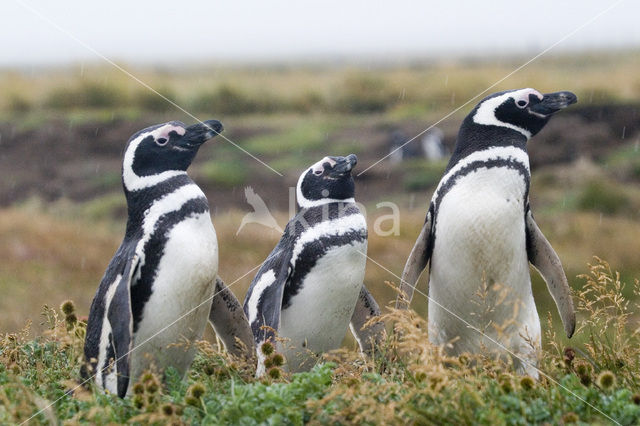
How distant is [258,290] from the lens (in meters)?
3.85

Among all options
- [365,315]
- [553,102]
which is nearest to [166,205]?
[365,315]

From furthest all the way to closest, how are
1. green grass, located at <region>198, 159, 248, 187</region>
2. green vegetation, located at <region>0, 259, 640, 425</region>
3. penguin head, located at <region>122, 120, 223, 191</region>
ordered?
green grass, located at <region>198, 159, 248, 187</region>
penguin head, located at <region>122, 120, 223, 191</region>
green vegetation, located at <region>0, 259, 640, 425</region>

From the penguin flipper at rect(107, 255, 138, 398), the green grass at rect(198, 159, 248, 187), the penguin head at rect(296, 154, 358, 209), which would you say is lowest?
the green grass at rect(198, 159, 248, 187)

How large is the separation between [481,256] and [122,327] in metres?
1.66

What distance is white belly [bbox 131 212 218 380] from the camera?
3449 millimetres

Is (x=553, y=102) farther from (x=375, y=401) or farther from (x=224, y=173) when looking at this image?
(x=224, y=173)

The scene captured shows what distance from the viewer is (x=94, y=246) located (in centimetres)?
1181

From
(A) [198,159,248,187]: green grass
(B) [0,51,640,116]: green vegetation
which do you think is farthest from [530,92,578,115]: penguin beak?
(B) [0,51,640,116]: green vegetation

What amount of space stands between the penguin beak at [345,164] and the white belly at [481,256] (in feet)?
1.61

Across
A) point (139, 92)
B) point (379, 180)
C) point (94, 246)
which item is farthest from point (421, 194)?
point (139, 92)

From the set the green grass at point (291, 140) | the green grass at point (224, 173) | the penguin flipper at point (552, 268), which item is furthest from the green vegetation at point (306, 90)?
the penguin flipper at point (552, 268)

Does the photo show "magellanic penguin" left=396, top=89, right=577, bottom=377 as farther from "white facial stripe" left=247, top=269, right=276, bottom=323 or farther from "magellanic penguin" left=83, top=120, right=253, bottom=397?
"magellanic penguin" left=83, top=120, right=253, bottom=397

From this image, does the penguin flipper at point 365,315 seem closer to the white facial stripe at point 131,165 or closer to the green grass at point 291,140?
the white facial stripe at point 131,165

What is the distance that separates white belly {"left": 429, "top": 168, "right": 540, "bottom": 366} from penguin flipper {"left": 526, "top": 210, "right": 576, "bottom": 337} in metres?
0.10
